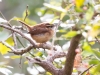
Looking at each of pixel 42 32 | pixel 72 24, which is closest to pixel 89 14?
pixel 72 24

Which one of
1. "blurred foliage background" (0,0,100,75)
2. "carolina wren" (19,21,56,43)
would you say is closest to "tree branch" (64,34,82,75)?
"blurred foliage background" (0,0,100,75)

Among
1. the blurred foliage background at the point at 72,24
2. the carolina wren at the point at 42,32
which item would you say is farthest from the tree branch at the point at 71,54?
the carolina wren at the point at 42,32

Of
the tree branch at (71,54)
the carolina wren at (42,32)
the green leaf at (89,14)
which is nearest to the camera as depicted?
the green leaf at (89,14)

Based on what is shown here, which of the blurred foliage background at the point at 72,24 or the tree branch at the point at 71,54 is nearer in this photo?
the blurred foliage background at the point at 72,24

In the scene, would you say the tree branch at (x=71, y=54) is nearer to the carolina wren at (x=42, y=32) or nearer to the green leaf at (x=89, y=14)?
the green leaf at (x=89, y=14)

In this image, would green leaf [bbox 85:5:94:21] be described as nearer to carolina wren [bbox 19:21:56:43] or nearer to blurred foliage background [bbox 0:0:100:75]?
blurred foliage background [bbox 0:0:100:75]

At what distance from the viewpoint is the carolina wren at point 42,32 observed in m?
1.84

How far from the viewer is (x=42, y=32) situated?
194cm

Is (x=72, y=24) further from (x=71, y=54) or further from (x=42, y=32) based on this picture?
(x=42, y=32)

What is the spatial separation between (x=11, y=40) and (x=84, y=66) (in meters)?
0.64

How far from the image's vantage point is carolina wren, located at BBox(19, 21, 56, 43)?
72.5 inches

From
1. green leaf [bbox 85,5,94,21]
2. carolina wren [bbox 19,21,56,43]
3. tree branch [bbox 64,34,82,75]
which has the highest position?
carolina wren [bbox 19,21,56,43]

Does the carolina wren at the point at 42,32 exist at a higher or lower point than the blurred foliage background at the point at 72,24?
higher

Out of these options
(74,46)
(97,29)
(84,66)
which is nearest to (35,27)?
(84,66)
